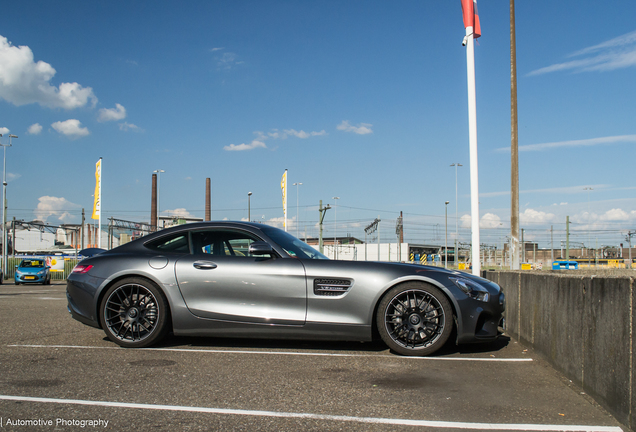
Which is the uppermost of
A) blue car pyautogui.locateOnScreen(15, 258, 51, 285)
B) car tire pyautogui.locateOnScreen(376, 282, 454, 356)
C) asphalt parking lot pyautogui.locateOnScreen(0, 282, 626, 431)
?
car tire pyautogui.locateOnScreen(376, 282, 454, 356)

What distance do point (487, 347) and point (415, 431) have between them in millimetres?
3063

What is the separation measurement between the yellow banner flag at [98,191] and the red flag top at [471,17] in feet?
70.6

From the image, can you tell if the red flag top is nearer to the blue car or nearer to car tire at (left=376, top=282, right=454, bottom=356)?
car tire at (left=376, top=282, right=454, bottom=356)

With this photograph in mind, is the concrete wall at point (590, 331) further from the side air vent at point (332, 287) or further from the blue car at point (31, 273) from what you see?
the blue car at point (31, 273)

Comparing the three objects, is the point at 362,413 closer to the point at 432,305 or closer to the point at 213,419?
the point at 213,419

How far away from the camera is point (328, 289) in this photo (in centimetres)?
488

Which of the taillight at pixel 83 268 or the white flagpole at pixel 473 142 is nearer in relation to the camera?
the taillight at pixel 83 268

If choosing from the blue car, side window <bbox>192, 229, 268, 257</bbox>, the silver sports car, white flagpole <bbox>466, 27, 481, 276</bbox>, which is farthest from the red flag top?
the blue car

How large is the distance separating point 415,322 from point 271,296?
1460mm

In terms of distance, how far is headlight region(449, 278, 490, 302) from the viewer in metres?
4.87

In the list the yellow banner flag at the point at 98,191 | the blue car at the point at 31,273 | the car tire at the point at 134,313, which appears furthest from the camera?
the yellow banner flag at the point at 98,191

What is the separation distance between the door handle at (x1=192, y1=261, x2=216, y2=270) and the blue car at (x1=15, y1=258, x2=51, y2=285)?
2391cm

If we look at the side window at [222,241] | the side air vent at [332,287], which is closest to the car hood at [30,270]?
the side window at [222,241]

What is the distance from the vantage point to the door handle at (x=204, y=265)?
16.8 feet
